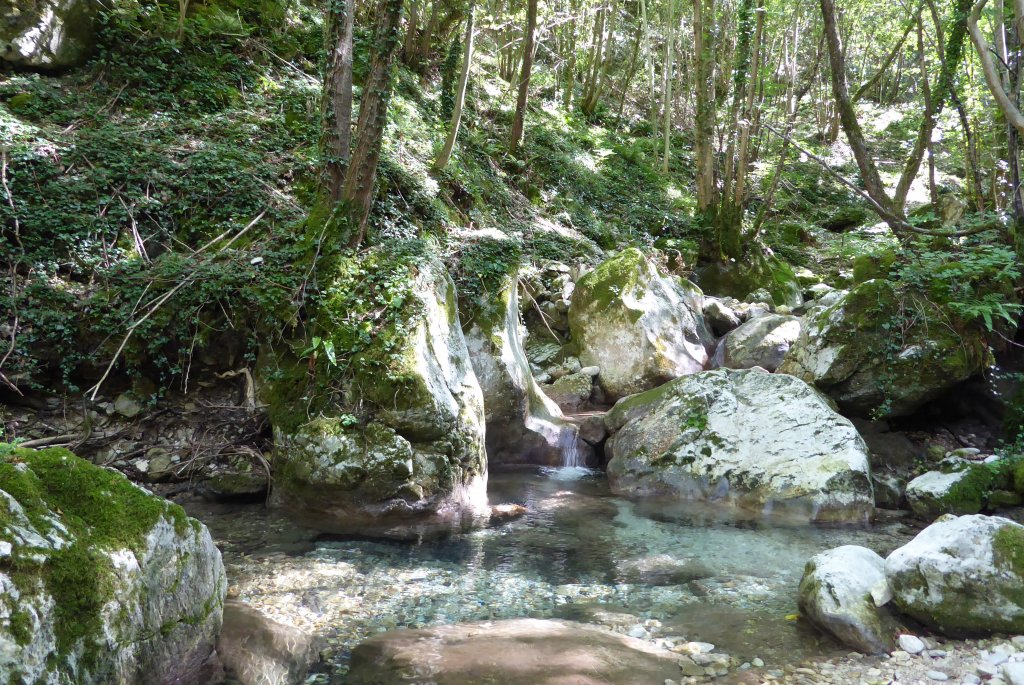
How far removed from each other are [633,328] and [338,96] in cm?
586

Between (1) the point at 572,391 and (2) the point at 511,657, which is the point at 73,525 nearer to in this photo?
(2) the point at 511,657

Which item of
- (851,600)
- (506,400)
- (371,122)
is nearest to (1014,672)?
(851,600)

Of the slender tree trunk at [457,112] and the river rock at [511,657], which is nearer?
the river rock at [511,657]

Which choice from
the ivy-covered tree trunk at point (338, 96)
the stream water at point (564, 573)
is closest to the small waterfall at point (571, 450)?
the stream water at point (564, 573)

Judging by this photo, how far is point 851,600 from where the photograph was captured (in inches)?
166

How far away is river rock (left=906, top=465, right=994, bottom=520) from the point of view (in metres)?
6.70

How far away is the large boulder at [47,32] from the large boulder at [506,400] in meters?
6.79

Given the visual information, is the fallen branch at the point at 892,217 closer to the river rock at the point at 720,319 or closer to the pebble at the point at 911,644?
the pebble at the point at 911,644

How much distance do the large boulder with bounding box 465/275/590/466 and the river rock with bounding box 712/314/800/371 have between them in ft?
11.0

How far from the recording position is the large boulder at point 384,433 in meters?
6.16

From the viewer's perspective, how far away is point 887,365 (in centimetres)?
835

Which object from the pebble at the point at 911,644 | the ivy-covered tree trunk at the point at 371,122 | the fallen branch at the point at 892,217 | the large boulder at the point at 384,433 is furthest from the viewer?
the ivy-covered tree trunk at the point at 371,122

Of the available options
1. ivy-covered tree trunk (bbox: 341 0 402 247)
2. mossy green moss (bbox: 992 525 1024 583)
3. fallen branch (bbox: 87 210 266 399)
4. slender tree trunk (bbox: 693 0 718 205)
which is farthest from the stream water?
slender tree trunk (bbox: 693 0 718 205)

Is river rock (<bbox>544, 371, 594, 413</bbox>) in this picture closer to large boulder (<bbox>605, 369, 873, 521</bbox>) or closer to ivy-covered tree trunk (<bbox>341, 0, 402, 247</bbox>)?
large boulder (<bbox>605, 369, 873, 521</bbox>)
